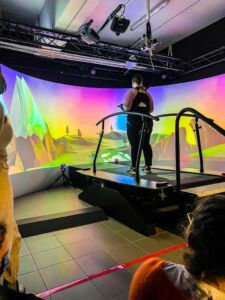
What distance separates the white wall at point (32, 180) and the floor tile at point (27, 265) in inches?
93.3

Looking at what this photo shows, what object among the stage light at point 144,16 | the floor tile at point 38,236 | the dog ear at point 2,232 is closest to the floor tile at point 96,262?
the floor tile at point 38,236

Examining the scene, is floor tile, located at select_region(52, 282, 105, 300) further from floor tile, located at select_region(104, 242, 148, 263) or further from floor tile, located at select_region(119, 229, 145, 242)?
floor tile, located at select_region(119, 229, 145, 242)

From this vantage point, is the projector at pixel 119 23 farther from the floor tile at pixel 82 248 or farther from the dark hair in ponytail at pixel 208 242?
the dark hair in ponytail at pixel 208 242

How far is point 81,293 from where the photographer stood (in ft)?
6.21

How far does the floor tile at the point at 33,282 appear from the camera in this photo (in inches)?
77.2

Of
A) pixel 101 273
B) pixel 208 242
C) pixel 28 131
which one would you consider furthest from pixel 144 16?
pixel 208 242

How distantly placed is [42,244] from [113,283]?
3.79 feet

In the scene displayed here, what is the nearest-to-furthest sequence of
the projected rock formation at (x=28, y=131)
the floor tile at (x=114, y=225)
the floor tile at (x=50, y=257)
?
the floor tile at (x=50, y=257), the floor tile at (x=114, y=225), the projected rock formation at (x=28, y=131)

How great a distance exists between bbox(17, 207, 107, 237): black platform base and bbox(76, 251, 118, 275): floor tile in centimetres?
91

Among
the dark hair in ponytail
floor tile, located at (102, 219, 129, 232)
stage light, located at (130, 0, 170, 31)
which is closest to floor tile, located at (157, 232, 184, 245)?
floor tile, located at (102, 219, 129, 232)

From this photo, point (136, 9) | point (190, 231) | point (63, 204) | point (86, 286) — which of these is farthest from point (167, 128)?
point (190, 231)

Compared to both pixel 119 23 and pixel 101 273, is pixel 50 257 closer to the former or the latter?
pixel 101 273

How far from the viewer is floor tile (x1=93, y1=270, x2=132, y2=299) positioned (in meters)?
1.89

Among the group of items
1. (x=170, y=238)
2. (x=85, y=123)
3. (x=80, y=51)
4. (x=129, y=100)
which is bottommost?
(x=170, y=238)
